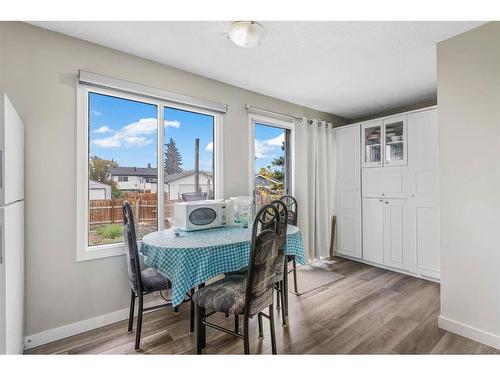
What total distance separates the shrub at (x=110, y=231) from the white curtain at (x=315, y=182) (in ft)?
7.64

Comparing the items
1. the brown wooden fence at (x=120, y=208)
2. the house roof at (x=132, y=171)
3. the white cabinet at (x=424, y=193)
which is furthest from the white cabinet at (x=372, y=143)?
the house roof at (x=132, y=171)

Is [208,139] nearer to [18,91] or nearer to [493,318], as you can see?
[18,91]

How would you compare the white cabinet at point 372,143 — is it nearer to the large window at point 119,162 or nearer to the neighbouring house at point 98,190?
the large window at point 119,162

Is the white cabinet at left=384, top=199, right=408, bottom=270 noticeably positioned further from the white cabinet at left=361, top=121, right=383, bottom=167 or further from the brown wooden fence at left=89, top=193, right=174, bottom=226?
the brown wooden fence at left=89, top=193, right=174, bottom=226

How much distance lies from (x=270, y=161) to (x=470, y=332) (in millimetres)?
2631

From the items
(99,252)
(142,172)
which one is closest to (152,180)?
(142,172)

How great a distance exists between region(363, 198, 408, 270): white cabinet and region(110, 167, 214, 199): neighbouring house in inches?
93.0

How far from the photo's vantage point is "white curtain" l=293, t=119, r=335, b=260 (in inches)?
149

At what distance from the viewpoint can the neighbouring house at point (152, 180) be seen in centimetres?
244

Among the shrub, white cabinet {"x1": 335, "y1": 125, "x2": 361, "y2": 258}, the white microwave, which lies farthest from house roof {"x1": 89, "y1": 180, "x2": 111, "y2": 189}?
white cabinet {"x1": 335, "y1": 125, "x2": 361, "y2": 258}

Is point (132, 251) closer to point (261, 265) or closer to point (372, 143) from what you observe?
point (261, 265)

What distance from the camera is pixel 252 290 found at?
157 cm
